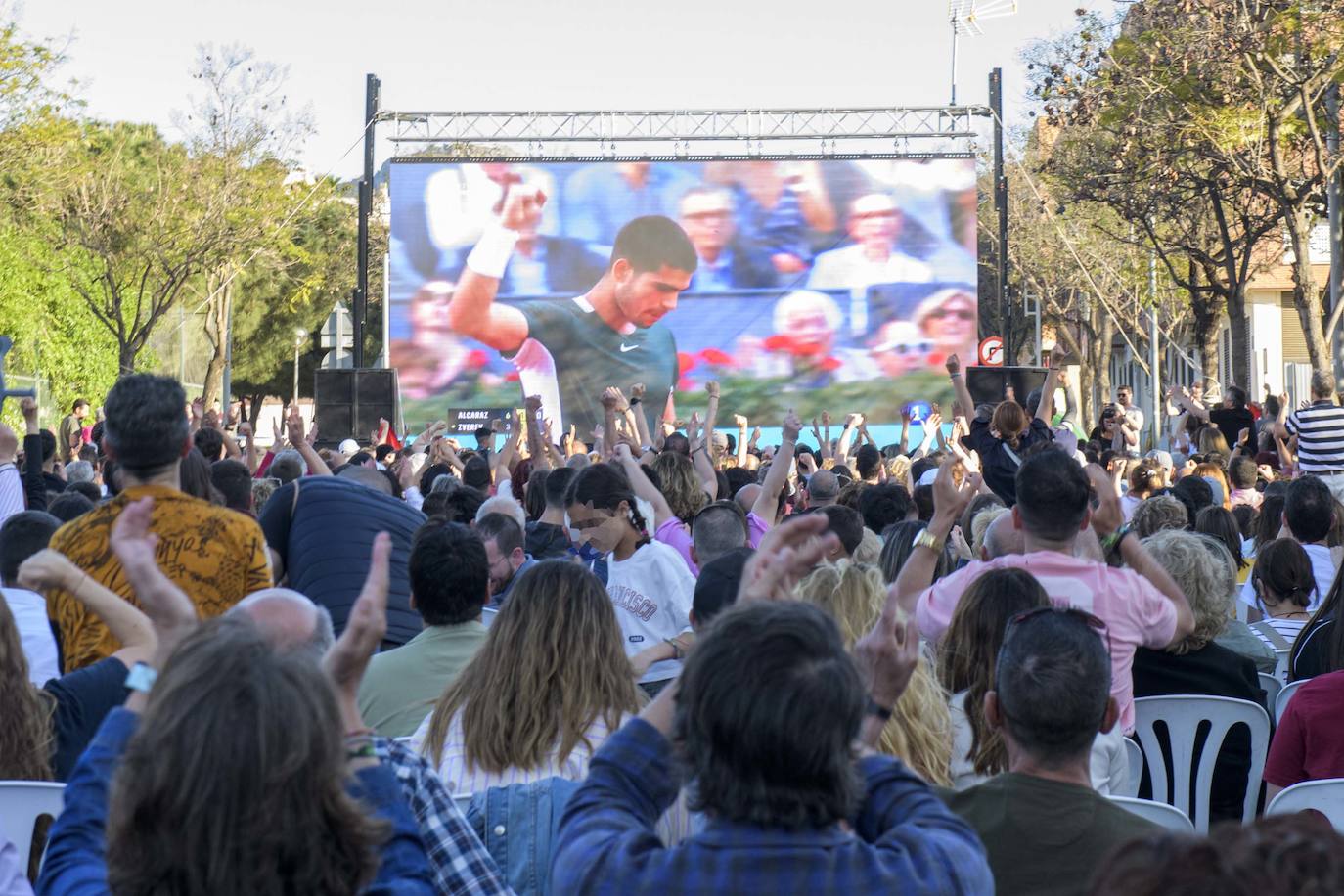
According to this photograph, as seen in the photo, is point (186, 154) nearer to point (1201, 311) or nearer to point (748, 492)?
point (1201, 311)

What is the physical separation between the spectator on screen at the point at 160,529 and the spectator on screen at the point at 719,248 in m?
22.3

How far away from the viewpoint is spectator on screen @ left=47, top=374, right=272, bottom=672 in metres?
3.89

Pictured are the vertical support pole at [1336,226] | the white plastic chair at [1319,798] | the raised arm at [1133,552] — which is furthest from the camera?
the vertical support pole at [1336,226]

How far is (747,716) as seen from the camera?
2.11 m

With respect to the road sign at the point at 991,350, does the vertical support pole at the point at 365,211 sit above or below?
above

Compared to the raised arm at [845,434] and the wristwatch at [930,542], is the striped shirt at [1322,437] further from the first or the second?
the wristwatch at [930,542]

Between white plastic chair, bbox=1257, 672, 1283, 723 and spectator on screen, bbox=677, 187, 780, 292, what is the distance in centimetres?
2075

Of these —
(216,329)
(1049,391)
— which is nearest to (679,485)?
(1049,391)

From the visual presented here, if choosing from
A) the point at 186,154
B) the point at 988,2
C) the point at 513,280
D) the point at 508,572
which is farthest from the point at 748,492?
the point at 988,2

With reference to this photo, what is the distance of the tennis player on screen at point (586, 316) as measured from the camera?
25953 millimetres

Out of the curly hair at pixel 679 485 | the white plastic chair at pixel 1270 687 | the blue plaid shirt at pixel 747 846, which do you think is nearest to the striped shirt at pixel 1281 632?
→ the white plastic chair at pixel 1270 687

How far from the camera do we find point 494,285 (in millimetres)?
26078

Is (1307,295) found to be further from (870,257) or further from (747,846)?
(747,846)

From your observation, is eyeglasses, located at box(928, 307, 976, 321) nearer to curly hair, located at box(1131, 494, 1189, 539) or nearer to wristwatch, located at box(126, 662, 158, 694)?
curly hair, located at box(1131, 494, 1189, 539)
